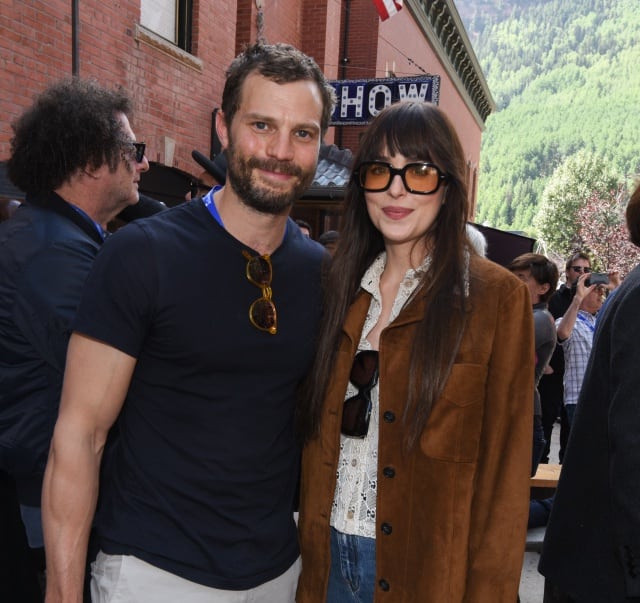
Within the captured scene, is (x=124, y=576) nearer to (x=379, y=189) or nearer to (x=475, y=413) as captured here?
(x=475, y=413)

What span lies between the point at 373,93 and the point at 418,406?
946 cm

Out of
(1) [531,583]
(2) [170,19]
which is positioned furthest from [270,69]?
Answer: (2) [170,19]

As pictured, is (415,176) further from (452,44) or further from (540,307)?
(452,44)

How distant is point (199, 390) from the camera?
5.64 ft

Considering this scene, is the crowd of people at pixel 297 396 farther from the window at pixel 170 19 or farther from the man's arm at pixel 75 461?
the window at pixel 170 19

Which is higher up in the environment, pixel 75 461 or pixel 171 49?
pixel 171 49

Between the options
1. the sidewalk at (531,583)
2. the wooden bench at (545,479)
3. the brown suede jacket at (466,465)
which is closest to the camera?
the brown suede jacket at (466,465)

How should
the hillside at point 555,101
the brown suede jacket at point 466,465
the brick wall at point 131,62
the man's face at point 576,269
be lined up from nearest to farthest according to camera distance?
the brown suede jacket at point 466,465 → the brick wall at point 131,62 → the man's face at point 576,269 → the hillside at point 555,101

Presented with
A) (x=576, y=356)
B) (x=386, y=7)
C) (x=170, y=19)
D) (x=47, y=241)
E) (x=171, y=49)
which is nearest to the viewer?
(x=47, y=241)

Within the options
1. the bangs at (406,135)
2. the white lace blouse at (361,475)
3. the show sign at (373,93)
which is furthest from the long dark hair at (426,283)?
the show sign at (373,93)

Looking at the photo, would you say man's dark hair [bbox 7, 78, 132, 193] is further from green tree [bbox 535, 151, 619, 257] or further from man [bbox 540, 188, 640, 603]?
green tree [bbox 535, 151, 619, 257]

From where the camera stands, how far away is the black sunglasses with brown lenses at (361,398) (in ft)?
6.22

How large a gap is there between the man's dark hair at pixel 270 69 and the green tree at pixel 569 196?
45431mm

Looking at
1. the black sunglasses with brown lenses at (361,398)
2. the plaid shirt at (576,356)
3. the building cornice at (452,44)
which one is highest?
the building cornice at (452,44)
